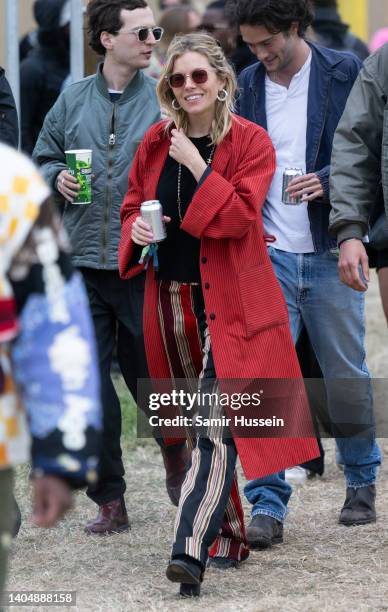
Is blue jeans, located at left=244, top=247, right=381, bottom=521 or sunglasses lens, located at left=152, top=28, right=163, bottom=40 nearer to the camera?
blue jeans, located at left=244, top=247, right=381, bottom=521

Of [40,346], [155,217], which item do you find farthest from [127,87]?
[40,346]

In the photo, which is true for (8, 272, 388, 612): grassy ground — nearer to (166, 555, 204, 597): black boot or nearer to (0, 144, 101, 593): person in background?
(166, 555, 204, 597): black boot

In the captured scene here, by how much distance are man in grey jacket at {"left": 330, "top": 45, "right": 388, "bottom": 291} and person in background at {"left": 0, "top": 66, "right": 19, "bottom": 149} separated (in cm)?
132

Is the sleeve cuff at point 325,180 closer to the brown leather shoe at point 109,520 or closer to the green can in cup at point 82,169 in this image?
the green can in cup at point 82,169

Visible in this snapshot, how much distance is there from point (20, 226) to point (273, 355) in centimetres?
213

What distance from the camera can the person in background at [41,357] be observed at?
8.05 feet

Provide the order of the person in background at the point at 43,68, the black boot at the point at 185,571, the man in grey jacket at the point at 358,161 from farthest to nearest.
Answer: the person in background at the point at 43,68 → the man in grey jacket at the point at 358,161 → the black boot at the point at 185,571

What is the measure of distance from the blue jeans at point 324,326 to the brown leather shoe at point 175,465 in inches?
13.6

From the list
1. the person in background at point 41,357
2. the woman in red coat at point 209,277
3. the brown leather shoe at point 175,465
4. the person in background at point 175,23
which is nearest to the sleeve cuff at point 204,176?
the woman in red coat at point 209,277

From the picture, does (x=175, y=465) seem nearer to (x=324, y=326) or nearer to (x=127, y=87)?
(x=324, y=326)

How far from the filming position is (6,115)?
5051 millimetres

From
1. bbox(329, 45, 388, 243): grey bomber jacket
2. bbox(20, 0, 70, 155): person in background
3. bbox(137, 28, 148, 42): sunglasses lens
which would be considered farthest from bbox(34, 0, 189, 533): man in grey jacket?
bbox(20, 0, 70, 155): person in background

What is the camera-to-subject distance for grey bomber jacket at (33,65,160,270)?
512 centimetres

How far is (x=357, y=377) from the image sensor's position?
16.9ft
